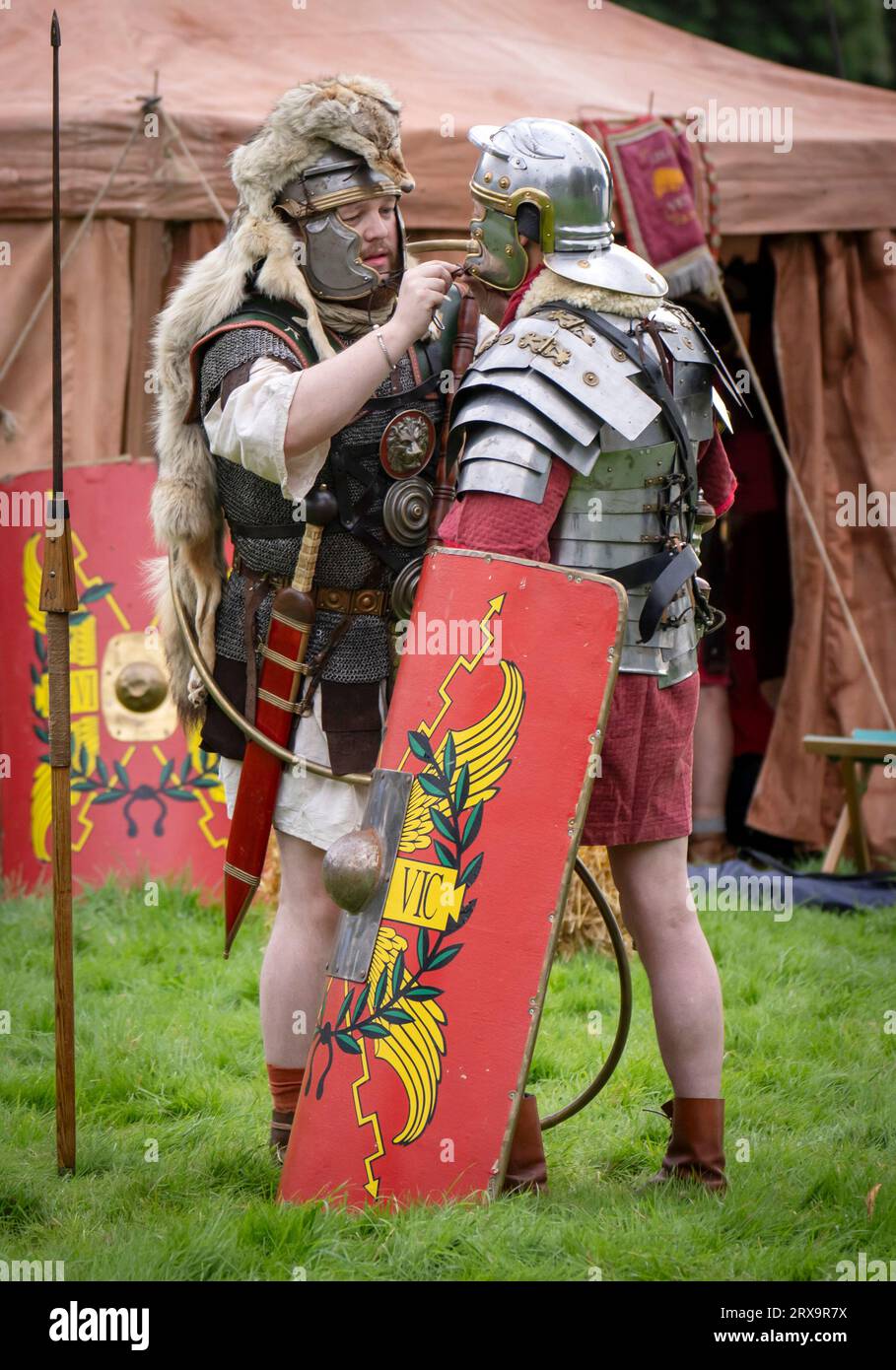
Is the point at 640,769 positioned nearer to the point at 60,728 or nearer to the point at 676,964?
the point at 676,964

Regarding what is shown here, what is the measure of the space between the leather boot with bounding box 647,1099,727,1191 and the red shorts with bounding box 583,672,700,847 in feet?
1.57

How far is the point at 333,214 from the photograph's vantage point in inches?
119

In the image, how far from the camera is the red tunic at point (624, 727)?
2711 millimetres

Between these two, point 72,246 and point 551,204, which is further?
point 72,246

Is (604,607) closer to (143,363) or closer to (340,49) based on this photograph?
(143,363)

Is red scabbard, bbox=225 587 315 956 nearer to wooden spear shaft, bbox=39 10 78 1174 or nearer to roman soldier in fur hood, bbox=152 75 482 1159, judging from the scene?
roman soldier in fur hood, bbox=152 75 482 1159

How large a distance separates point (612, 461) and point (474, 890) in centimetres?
73

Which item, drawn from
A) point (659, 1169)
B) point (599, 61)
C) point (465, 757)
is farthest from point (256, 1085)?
point (599, 61)

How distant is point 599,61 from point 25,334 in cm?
248

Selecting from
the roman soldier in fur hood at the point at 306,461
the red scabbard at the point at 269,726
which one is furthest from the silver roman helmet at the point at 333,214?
the red scabbard at the point at 269,726

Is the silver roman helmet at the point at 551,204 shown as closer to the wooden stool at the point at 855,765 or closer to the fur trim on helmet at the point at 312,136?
the fur trim on helmet at the point at 312,136

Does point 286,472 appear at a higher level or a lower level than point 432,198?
lower

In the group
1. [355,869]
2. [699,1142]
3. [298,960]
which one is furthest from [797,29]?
[355,869]

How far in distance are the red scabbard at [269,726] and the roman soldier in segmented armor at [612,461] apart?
0.43 meters
